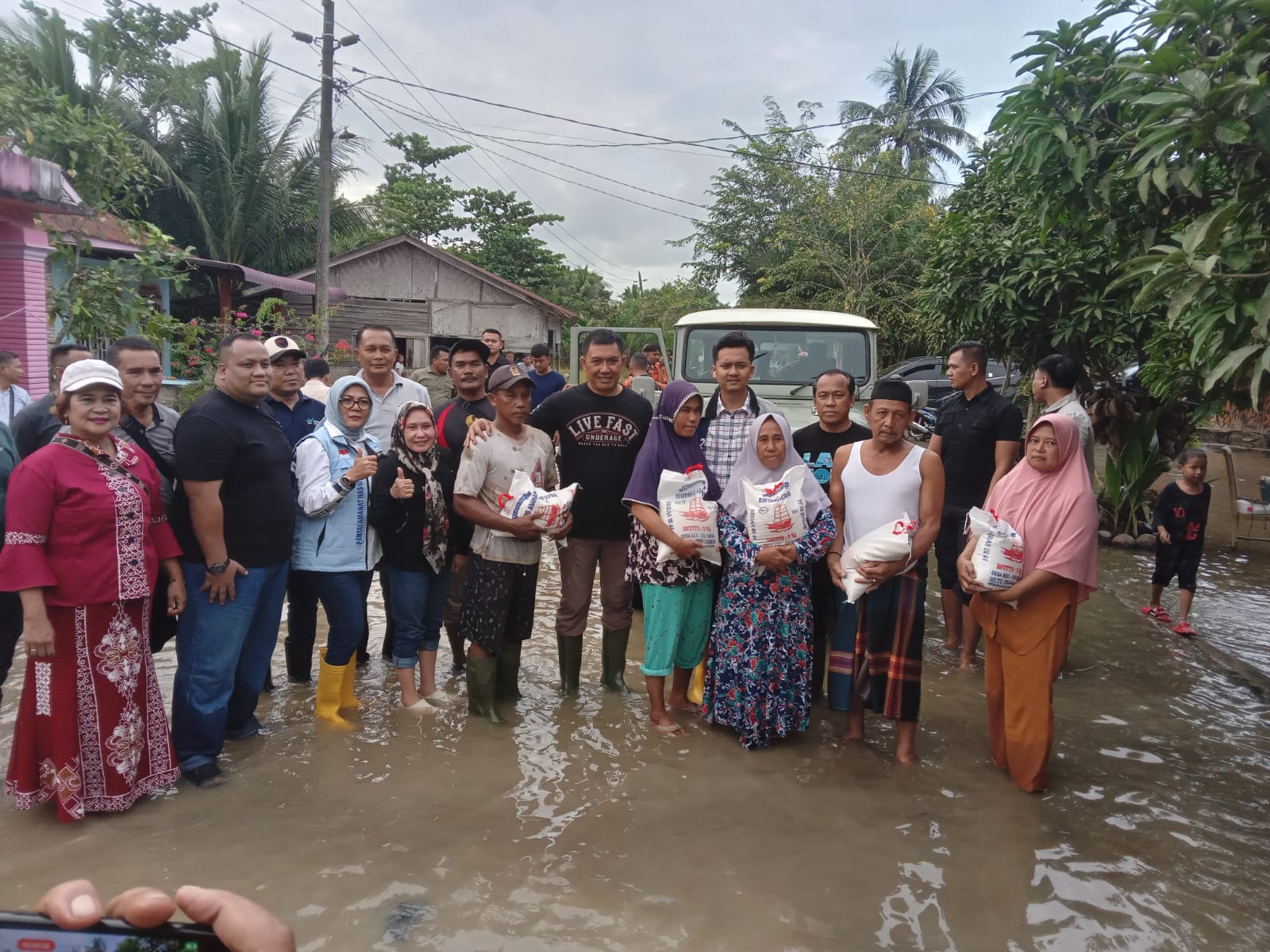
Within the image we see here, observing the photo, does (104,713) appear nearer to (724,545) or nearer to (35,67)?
(724,545)

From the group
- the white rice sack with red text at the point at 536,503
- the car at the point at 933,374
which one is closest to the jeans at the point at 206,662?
the white rice sack with red text at the point at 536,503

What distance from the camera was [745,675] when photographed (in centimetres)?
405

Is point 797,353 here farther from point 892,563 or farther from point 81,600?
point 81,600

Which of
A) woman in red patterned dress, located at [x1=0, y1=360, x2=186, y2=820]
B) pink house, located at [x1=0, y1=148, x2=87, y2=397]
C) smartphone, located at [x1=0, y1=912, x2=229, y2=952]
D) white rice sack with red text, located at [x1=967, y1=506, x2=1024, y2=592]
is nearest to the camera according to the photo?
smartphone, located at [x1=0, y1=912, x2=229, y2=952]

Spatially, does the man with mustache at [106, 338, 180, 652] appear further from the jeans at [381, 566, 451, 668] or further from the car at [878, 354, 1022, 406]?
the car at [878, 354, 1022, 406]

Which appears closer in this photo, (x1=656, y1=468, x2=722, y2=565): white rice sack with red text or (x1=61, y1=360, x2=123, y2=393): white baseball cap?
(x1=61, y1=360, x2=123, y2=393): white baseball cap

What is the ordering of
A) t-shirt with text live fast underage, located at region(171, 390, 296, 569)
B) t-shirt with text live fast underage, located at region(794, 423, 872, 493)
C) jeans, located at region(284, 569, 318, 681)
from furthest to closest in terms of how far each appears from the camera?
t-shirt with text live fast underage, located at region(794, 423, 872, 493), jeans, located at region(284, 569, 318, 681), t-shirt with text live fast underage, located at region(171, 390, 296, 569)

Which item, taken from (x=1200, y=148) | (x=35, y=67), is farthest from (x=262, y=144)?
(x=1200, y=148)

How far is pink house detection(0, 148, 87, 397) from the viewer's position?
27.7ft

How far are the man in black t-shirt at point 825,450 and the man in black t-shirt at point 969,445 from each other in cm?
93

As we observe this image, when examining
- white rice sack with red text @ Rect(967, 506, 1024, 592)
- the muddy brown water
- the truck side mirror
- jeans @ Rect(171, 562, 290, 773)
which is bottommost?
the muddy brown water

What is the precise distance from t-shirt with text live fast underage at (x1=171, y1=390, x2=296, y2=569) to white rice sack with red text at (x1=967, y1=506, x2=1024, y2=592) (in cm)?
294

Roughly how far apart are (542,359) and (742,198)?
1698cm

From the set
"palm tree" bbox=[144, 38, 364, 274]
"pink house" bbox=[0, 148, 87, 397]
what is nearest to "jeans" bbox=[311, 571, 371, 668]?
"pink house" bbox=[0, 148, 87, 397]
